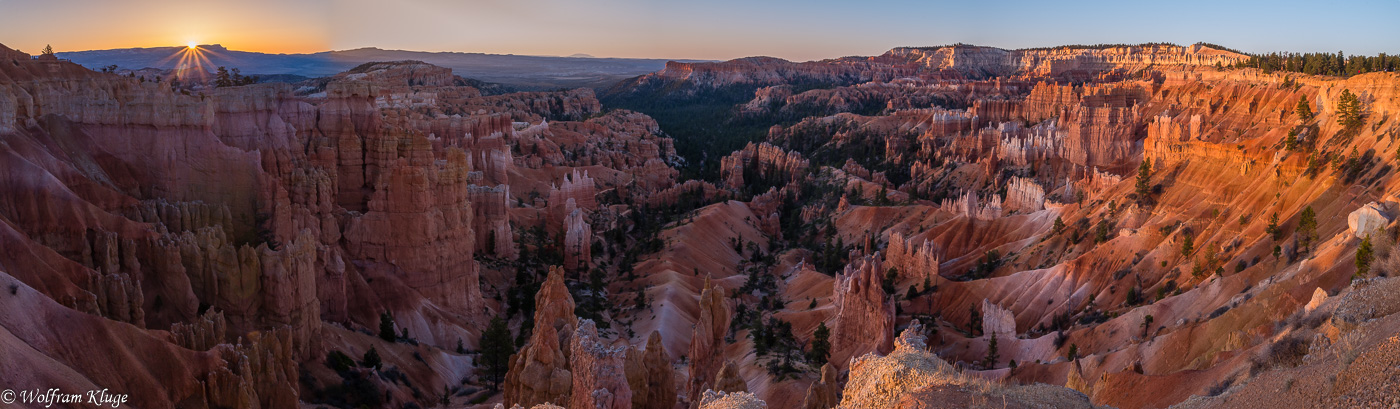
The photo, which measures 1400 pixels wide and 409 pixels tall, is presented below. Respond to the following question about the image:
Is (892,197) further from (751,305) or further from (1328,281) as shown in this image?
(1328,281)

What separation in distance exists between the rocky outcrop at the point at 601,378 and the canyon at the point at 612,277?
0.07 m

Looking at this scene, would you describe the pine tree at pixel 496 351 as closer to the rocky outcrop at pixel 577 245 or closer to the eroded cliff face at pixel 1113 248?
the eroded cliff face at pixel 1113 248

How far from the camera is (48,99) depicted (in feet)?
99.1

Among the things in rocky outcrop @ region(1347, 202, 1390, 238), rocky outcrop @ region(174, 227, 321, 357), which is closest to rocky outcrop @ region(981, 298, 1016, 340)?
rocky outcrop @ region(1347, 202, 1390, 238)

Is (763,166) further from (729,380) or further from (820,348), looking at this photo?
(729,380)

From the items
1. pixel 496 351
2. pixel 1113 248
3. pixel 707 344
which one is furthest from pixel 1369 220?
pixel 496 351

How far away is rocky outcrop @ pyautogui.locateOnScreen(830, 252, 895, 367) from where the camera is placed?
35.8 metres

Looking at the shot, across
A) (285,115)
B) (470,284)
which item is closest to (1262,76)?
(470,284)

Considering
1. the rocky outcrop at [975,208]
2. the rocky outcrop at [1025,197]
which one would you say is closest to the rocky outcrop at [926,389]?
the rocky outcrop at [975,208]

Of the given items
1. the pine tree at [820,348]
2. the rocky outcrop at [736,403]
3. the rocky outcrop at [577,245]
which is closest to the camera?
the rocky outcrop at [736,403]

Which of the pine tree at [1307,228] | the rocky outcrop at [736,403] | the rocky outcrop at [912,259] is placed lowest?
the rocky outcrop at [912,259]

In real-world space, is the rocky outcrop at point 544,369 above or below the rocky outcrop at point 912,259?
above

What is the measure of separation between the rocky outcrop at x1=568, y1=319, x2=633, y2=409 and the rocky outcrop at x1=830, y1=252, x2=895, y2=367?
17.3 metres

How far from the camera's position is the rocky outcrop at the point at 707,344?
90.4ft
